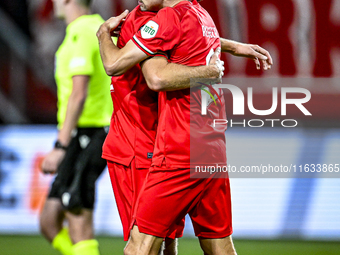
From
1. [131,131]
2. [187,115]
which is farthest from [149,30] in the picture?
[131,131]

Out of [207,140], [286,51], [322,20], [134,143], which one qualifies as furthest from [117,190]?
[322,20]

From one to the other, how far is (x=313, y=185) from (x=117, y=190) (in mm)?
2850

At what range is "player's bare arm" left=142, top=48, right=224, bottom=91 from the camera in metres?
1.96

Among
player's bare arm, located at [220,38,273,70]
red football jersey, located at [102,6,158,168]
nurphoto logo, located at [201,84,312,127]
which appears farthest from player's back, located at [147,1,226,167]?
nurphoto logo, located at [201,84,312,127]

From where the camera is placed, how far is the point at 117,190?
7.61ft

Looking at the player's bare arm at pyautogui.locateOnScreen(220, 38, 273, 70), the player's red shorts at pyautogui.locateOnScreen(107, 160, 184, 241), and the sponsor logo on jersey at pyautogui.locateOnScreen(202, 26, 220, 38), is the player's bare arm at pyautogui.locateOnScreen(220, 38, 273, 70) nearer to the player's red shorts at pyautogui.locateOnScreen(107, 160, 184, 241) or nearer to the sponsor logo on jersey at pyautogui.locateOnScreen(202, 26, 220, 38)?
the sponsor logo on jersey at pyautogui.locateOnScreen(202, 26, 220, 38)

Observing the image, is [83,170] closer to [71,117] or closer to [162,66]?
[71,117]

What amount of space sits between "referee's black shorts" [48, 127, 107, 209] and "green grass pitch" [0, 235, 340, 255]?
139 cm

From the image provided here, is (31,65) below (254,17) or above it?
below

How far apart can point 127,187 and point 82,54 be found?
0.93 metres

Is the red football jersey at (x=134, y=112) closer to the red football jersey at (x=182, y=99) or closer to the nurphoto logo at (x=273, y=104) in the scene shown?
the red football jersey at (x=182, y=99)

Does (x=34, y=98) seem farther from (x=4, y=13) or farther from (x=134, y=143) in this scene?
(x=134, y=143)

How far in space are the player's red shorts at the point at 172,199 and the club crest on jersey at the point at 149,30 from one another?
22.5 inches

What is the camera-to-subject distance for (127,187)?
2281 mm
